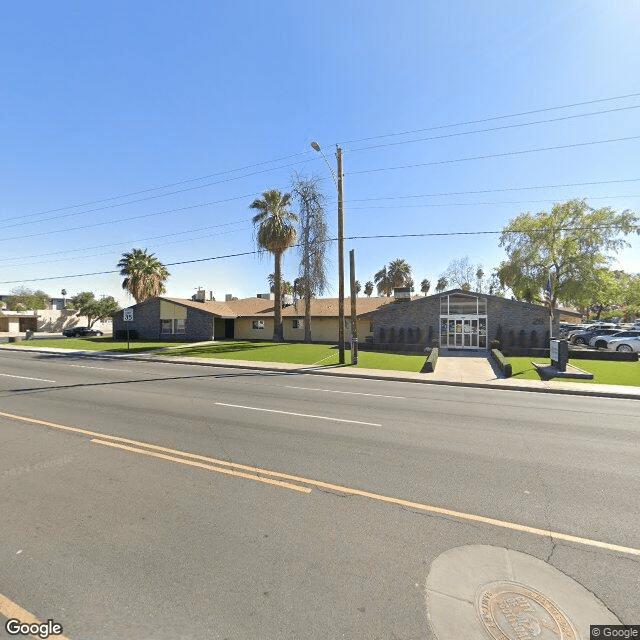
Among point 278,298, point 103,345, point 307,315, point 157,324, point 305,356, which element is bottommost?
point 305,356

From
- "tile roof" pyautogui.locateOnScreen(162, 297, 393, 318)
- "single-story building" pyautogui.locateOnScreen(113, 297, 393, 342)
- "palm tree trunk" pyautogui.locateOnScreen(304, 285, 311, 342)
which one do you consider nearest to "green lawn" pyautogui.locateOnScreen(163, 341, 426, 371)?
"palm tree trunk" pyautogui.locateOnScreen(304, 285, 311, 342)

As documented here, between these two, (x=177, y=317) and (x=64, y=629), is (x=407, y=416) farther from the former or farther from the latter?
(x=177, y=317)

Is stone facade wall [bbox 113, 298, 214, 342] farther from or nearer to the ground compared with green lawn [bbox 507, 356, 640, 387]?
farther from the ground

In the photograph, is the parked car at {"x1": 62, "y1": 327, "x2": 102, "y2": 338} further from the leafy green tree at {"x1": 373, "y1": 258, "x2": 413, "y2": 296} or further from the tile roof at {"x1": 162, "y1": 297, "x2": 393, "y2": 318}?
the leafy green tree at {"x1": 373, "y1": 258, "x2": 413, "y2": 296}

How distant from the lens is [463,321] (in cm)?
2928

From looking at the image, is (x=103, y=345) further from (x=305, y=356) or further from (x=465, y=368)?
(x=465, y=368)

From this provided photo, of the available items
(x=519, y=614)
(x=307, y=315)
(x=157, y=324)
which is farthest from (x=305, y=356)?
(x=157, y=324)

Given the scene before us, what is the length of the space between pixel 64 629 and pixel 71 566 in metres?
0.82

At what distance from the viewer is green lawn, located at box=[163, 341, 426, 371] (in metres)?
20.6

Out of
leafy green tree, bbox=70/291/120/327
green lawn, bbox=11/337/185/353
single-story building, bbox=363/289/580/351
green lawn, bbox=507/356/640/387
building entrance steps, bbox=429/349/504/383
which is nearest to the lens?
green lawn, bbox=507/356/640/387

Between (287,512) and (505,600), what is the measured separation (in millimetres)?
2402

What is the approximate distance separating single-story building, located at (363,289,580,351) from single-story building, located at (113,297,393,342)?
12.1ft

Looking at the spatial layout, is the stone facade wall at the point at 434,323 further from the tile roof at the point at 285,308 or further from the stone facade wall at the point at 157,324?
the stone facade wall at the point at 157,324

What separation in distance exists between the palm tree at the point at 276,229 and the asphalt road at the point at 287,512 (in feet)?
77.5
